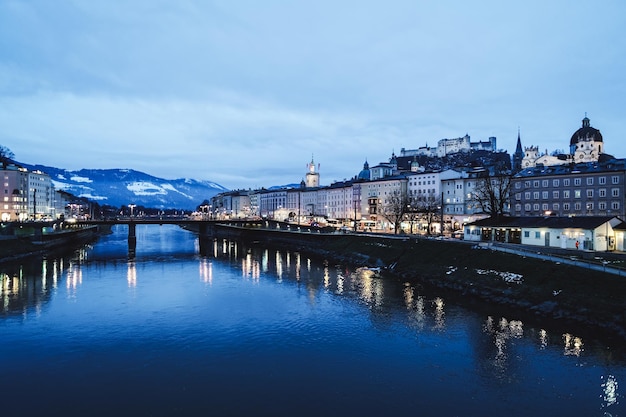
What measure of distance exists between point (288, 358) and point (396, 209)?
240 ft

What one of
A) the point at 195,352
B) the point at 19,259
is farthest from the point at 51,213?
the point at 195,352

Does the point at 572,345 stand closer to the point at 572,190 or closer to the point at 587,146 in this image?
the point at 572,190

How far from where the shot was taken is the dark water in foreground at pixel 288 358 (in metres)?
21.8

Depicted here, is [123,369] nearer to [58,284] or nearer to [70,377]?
[70,377]

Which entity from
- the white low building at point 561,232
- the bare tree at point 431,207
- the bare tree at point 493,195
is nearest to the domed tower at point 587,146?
the bare tree at point 493,195

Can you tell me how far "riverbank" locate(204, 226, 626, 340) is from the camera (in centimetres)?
3347

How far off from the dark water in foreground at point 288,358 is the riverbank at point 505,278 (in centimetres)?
322

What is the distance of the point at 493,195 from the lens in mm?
79812

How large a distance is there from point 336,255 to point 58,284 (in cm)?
4577

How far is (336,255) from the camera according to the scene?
82562mm

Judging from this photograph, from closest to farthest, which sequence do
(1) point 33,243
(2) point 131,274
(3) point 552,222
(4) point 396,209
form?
(3) point 552,222, (2) point 131,274, (1) point 33,243, (4) point 396,209

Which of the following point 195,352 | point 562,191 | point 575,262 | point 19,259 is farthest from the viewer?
point 562,191

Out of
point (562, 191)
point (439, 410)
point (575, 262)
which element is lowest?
point (439, 410)

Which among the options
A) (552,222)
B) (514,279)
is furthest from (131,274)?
(552,222)
